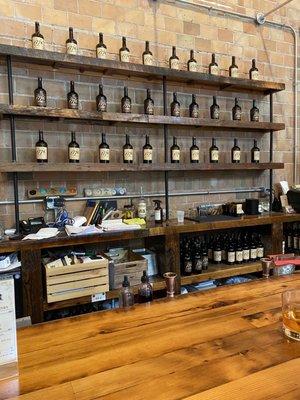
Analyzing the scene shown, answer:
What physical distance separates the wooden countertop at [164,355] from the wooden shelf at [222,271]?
58.6 inches

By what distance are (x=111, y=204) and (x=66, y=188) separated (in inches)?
15.5

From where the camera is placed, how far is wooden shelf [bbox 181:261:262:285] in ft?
8.60

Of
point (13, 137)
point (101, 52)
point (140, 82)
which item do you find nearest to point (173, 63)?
point (140, 82)

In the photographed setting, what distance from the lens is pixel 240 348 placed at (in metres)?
0.86

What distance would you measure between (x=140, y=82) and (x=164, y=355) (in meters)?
2.55

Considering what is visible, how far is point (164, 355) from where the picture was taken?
2.71 ft

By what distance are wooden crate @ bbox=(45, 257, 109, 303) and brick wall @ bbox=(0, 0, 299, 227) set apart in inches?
26.6

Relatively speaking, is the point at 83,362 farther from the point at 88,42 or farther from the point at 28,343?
the point at 88,42

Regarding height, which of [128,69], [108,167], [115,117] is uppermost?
[128,69]

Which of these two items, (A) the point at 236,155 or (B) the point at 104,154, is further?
(A) the point at 236,155

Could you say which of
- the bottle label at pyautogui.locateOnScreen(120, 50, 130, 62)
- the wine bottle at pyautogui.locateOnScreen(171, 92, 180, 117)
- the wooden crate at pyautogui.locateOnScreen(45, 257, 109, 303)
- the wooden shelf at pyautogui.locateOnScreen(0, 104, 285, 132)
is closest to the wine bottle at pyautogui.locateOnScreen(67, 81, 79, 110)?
the wooden shelf at pyautogui.locateOnScreen(0, 104, 285, 132)

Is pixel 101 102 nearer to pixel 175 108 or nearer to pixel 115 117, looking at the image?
pixel 115 117

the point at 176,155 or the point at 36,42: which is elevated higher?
the point at 36,42

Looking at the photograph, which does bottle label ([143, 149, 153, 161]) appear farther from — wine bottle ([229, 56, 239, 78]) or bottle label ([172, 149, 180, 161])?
wine bottle ([229, 56, 239, 78])
